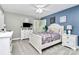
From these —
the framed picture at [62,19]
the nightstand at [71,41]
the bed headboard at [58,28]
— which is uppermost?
the framed picture at [62,19]

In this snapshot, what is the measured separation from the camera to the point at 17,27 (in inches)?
210

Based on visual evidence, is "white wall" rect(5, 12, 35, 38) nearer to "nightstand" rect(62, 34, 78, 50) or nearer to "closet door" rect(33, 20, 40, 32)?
"closet door" rect(33, 20, 40, 32)

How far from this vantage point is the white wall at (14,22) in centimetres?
481

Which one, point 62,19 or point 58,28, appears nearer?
point 62,19

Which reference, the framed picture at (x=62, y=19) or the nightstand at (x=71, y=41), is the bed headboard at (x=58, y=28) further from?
the nightstand at (x=71, y=41)

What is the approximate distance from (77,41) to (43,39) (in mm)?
1621

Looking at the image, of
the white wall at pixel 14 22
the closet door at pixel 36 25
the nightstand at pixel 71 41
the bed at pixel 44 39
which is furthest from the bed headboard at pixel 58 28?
the white wall at pixel 14 22

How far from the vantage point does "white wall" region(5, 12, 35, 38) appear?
481 centimetres

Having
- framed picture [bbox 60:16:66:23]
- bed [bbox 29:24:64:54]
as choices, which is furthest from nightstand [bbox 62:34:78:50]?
framed picture [bbox 60:16:66:23]

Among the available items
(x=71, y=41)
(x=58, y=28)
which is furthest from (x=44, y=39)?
(x=58, y=28)

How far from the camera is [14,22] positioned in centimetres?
513

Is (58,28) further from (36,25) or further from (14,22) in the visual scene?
(14,22)

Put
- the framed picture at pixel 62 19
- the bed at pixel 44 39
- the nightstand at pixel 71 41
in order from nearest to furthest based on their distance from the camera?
the bed at pixel 44 39 < the nightstand at pixel 71 41 < the framed picture at pixel 62 19
